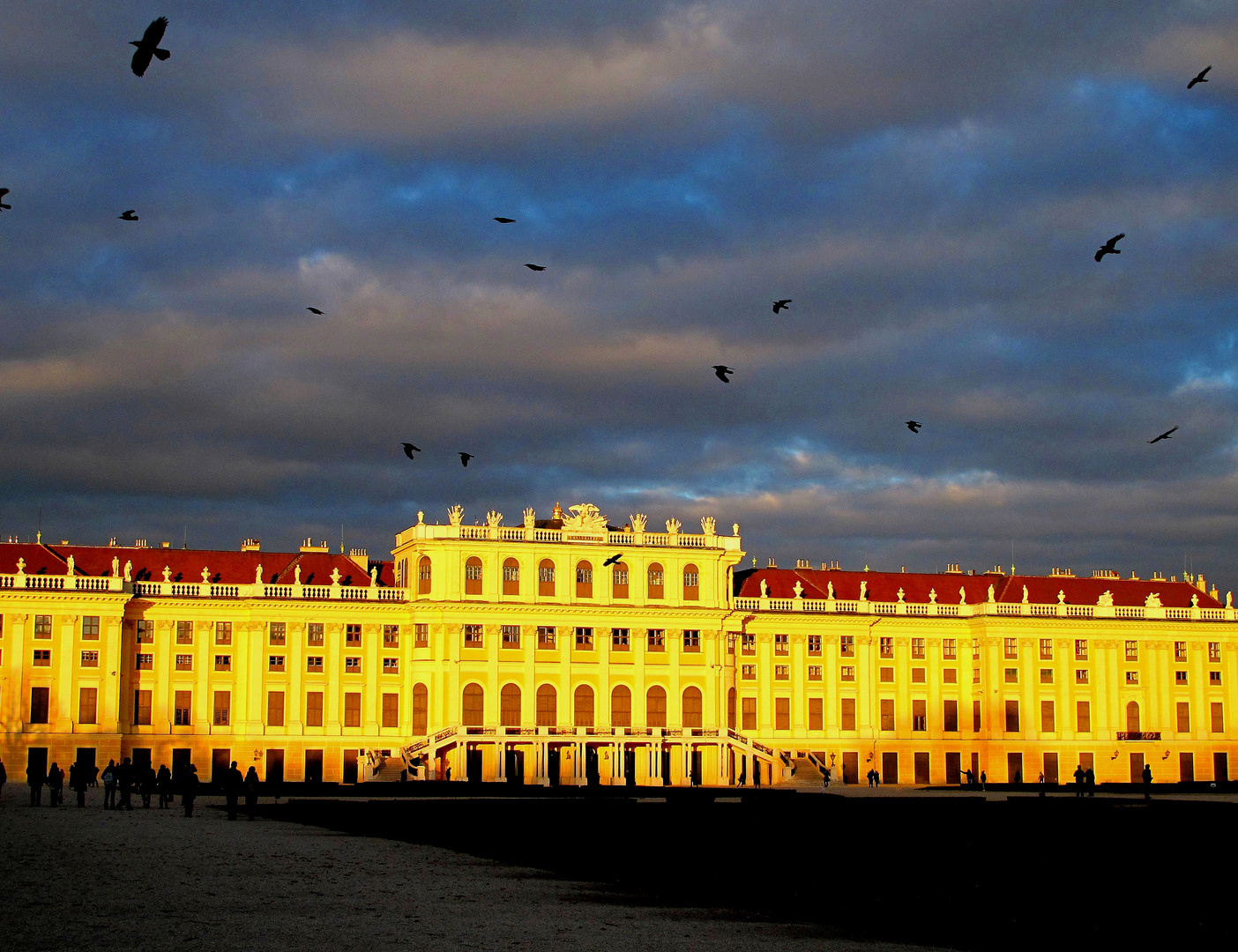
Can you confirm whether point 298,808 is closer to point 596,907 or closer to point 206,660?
point 596,907

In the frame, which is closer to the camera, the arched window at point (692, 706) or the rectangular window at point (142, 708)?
the rectangular window at point (142, 708)

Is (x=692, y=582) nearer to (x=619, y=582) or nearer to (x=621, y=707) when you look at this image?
(x=619, y=582)

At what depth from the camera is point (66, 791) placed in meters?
73.5

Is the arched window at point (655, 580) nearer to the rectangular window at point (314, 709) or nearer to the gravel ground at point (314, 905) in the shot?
the rectangular window at point (314, 709)

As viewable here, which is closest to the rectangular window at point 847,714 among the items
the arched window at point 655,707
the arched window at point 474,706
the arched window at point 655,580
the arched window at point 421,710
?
the arched window at point 655,707

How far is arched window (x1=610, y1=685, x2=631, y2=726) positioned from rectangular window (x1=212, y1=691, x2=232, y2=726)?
20940mm

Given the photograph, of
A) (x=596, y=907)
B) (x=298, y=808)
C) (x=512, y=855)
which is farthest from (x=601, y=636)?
(x=596, y=907)

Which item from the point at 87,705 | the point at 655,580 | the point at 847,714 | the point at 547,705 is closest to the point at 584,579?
the point at 655,580

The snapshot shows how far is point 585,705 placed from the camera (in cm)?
9719

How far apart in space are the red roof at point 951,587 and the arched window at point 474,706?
19055mm

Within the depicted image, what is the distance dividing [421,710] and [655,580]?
1523cm

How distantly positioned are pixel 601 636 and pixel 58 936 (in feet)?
251

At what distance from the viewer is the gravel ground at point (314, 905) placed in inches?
856

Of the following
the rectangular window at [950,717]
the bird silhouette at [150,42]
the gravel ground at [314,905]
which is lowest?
the gravel ground at [314,905]
